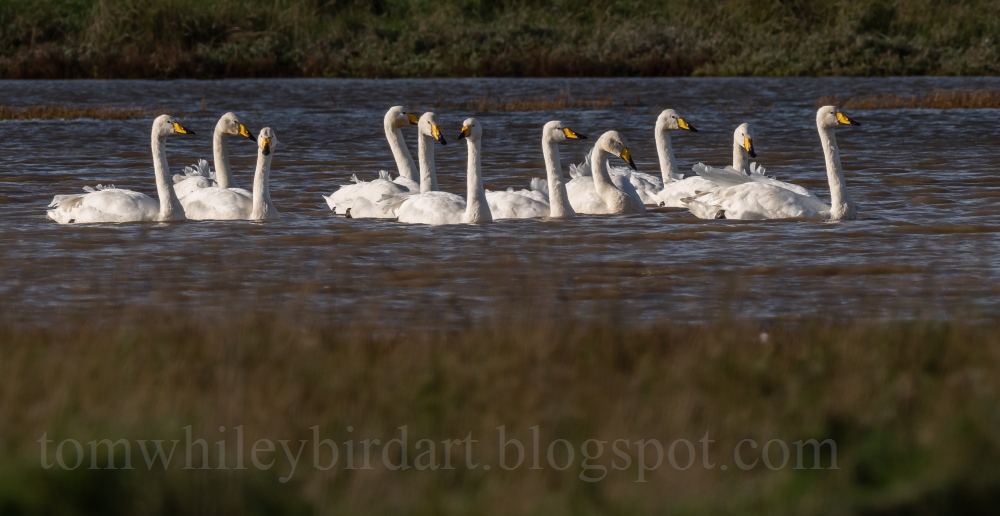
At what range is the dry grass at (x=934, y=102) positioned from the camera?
30.0 m

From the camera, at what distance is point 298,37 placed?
4662 centimetres

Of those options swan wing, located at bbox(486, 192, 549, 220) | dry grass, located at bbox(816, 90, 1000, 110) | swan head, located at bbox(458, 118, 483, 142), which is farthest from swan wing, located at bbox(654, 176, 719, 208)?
dry grass, located at bbox(816, 90, 1000, 110)

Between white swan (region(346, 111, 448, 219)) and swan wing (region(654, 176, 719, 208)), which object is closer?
white swan (region(346, 111, 448, 219))

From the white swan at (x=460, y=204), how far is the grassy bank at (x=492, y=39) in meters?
29.4

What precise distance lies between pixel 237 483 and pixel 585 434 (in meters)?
1.36

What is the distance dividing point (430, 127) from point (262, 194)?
71.8 inches

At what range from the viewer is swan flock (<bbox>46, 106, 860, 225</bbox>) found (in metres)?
14.1

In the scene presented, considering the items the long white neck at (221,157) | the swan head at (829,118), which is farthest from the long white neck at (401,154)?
the swan head at (829,118)

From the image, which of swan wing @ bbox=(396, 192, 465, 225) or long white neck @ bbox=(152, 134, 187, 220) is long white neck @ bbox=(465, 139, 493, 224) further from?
long white neck @ bbox=(152, 134, 187, 220)

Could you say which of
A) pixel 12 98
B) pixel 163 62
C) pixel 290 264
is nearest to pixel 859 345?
pixel 290 264

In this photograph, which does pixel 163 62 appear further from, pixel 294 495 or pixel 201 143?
pixel 294 495

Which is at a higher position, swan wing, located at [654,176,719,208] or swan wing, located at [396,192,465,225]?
swan wing, located at [396,192,465,225]

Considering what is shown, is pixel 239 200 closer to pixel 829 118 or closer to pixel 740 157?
pixel 740 157

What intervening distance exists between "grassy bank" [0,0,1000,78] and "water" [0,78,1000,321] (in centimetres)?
1728
